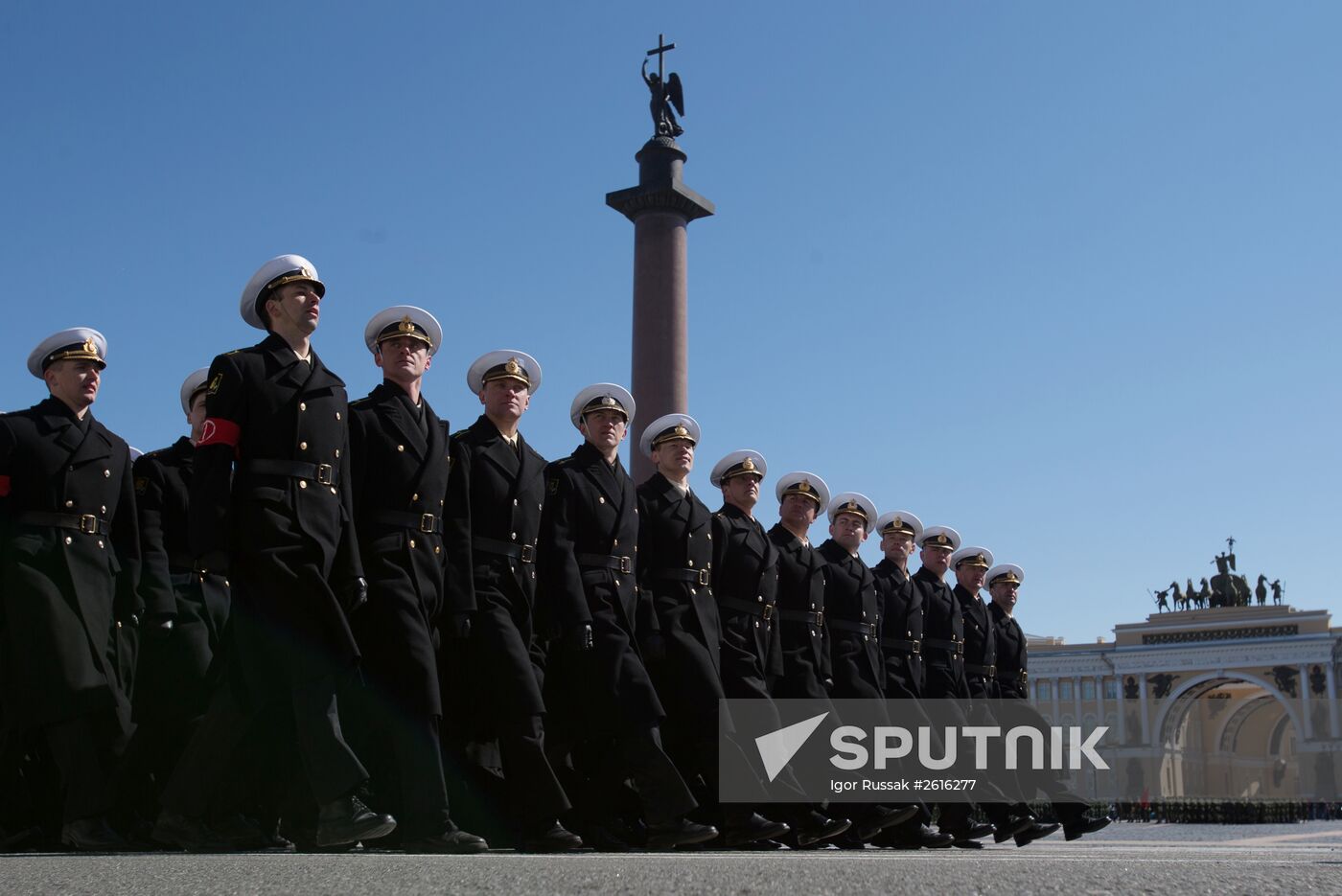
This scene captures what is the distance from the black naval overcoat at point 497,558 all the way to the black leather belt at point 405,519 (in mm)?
268

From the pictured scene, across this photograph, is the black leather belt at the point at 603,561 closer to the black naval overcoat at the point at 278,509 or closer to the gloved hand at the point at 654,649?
the gloved hand at the point at 654,649

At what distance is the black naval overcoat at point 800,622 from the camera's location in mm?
8805

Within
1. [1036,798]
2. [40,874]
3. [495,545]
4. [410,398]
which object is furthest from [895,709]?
[40,874]

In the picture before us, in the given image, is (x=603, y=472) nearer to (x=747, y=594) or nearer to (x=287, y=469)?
(x=747, y=594)

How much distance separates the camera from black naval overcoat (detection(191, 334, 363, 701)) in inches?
206

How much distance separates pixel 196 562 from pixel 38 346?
195cm

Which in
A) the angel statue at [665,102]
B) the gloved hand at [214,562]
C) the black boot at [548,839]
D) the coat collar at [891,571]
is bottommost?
the black boot at [548,839]

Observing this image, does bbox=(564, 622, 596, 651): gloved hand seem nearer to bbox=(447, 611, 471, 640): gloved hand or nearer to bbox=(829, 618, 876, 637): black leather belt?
bbox=(447, 611, 471, 640): gloved hand

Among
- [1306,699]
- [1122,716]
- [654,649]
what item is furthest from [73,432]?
[1122,716]

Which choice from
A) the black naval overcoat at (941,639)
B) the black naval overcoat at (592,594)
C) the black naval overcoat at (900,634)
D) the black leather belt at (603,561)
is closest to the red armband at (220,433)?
the black naval overcoat at (592,594)

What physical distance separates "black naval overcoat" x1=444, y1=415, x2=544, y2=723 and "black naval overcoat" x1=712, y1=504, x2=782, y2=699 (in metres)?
1.58

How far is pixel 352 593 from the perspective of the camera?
5.53m

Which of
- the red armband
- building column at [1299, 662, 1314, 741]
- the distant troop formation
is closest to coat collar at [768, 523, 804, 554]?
the distant troop formation

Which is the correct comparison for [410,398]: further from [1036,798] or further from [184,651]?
[1036,798]
